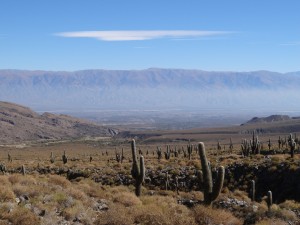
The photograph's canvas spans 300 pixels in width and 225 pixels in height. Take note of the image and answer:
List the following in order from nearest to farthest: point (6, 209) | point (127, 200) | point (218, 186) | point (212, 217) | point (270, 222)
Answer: point (6, 209) → point (212, 217) → point (270, 222) → point (218, 186) → point (127, 200)

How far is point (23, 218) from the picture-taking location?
13.5 metres

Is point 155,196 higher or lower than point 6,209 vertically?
lower

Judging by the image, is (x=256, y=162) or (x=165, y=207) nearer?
(x=165, y=207)

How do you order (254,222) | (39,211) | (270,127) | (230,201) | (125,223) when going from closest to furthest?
(125,223), (39,211), (254,222), (230,201), (270,127)

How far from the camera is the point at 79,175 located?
36.5 metres

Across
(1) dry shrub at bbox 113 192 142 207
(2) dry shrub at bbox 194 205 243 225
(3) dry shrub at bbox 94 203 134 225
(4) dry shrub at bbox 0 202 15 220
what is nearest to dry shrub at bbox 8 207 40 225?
(4) dry shrub at bbox 0 202 15 220

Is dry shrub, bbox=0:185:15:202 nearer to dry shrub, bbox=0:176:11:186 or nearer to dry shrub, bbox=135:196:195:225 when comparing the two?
dry shrub, bbox=0:176:11:186

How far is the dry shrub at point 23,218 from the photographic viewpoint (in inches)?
528

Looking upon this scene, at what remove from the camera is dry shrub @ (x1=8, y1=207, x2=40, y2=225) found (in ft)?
44.0

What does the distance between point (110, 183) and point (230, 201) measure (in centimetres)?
1404

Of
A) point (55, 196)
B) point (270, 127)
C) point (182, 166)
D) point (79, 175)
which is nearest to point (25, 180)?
point (55, 196)

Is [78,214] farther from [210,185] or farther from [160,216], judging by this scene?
[210,185]

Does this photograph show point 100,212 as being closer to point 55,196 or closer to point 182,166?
point 55,196

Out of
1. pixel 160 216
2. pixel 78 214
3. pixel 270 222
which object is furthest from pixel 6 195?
pixel 270 222
